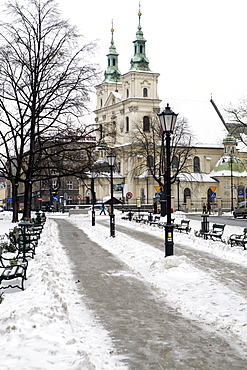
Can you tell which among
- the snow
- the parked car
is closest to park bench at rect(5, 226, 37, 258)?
the snow

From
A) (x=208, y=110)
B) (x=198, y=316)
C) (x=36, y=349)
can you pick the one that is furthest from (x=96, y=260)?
(x=208, y=110)

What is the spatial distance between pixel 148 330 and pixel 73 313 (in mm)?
1601

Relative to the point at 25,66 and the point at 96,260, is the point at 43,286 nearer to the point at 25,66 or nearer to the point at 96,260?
the point at 96,260

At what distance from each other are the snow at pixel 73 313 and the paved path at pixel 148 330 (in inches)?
8.1

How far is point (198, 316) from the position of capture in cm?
839

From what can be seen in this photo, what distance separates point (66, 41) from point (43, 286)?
22.9 m

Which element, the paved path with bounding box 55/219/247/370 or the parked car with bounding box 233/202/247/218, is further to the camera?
the parked car with bounding box 233/202/247/218

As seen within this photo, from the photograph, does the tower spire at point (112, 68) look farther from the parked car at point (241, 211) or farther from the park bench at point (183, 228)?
the park bench at point (183, 228)

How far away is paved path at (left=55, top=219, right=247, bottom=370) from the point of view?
6.14 meters

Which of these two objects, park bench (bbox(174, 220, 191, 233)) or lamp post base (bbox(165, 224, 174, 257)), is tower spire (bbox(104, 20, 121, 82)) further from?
lamp post base (bbox(165, 224, 174, 257))

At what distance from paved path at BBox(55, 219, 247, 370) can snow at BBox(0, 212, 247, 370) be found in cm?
21

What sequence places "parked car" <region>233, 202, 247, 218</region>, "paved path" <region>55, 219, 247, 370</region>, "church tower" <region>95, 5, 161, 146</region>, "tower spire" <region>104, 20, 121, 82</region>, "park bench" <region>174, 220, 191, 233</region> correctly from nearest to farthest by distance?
"paved path" <region>55, 219, 247, 370</region> < "park bench" <region>174, 220, 191, 233</region> < "parked car" <region>233, 202, 247, 218</region> < "church tower" <region>95, 5, 161, 146</region> < "tower spire" <region>104, 20, 121, 82</region>

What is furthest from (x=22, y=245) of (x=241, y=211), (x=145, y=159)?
(x=145, y=159)

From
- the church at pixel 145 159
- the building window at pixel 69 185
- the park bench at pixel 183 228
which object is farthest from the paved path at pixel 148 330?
the building window at pixel 69 185
